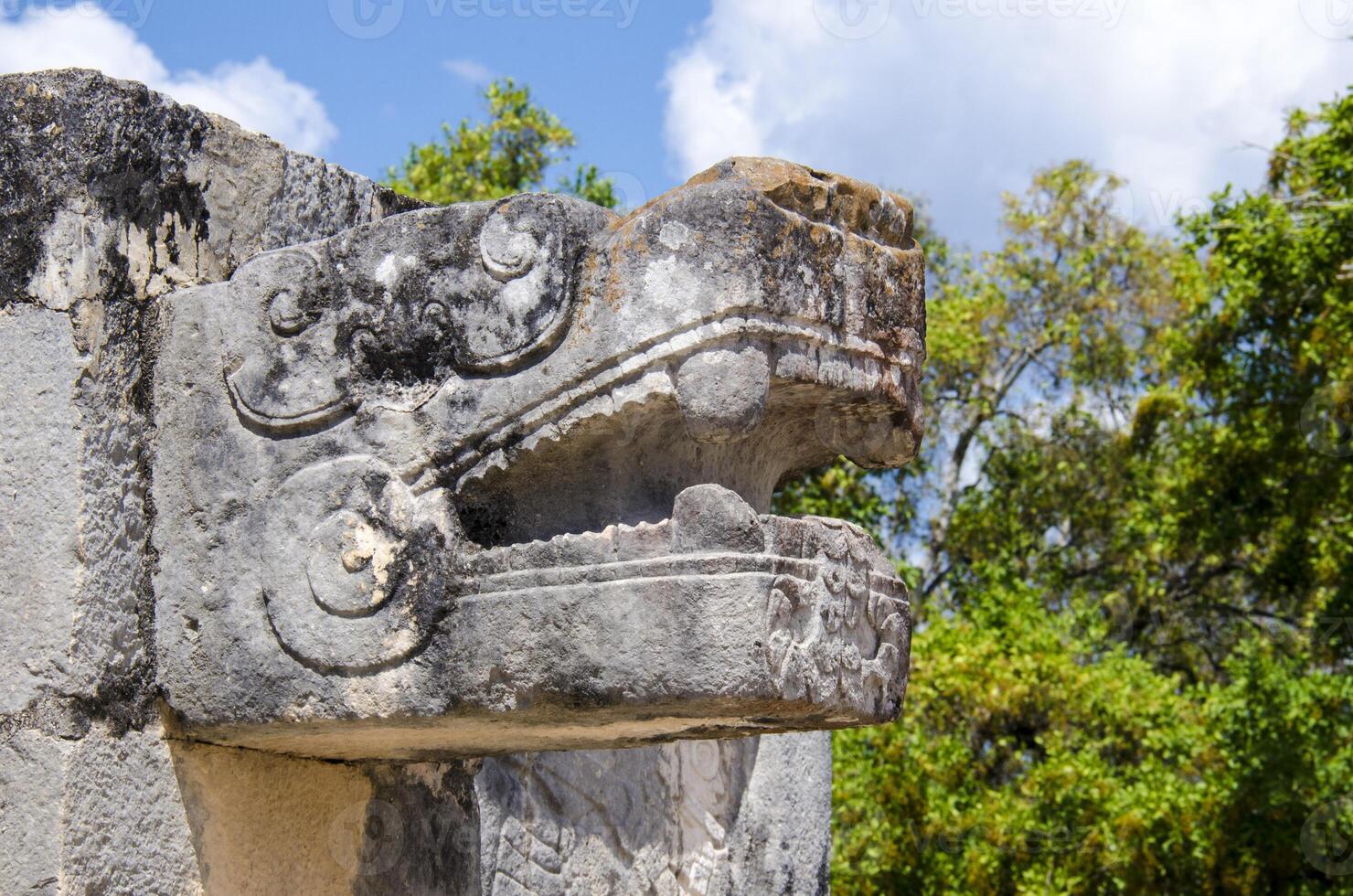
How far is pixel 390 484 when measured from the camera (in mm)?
2248

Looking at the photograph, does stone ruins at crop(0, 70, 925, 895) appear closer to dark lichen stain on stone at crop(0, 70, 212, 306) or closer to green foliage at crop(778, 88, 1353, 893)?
dark lichen stain on stone at crop(0, 70, 212, 306)

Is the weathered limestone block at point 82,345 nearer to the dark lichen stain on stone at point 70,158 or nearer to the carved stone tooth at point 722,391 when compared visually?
the dark lichen stain on stone at point 70,158

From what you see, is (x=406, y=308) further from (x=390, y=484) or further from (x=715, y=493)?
(x=715, y=493)

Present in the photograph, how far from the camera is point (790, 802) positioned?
398cm

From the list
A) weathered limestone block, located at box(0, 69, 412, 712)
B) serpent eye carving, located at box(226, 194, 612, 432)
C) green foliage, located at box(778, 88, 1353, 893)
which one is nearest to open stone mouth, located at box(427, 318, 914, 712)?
serpent eye carving, located at box(226, 194, 612, 432)

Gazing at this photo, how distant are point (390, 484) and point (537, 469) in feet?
0.70

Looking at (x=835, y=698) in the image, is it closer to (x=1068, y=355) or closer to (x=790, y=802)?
(x=790, y=802)

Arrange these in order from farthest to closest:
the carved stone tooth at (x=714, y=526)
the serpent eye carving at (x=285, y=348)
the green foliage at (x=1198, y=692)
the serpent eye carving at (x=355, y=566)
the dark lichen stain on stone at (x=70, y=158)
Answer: the green foliage at (x=1198, y=692) < the dark lichen stain on stone at (x=70, y=158) < the serpent eye carving at (x=285, y=348) < the serpent eye carving at (x=355, y=566) < the carved stone tooth at (x=714, y=526)

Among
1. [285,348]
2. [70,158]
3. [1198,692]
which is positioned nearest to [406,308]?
[285,348]

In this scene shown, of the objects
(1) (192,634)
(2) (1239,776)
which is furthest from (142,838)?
(2) (1239,776)

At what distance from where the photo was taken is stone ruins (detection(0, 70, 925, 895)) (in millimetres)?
2139

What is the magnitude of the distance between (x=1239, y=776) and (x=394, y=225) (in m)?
7.28

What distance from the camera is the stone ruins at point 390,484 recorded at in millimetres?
2139

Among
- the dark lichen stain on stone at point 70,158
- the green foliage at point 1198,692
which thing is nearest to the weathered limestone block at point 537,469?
the dark lichen stain on stone at point 70,158
